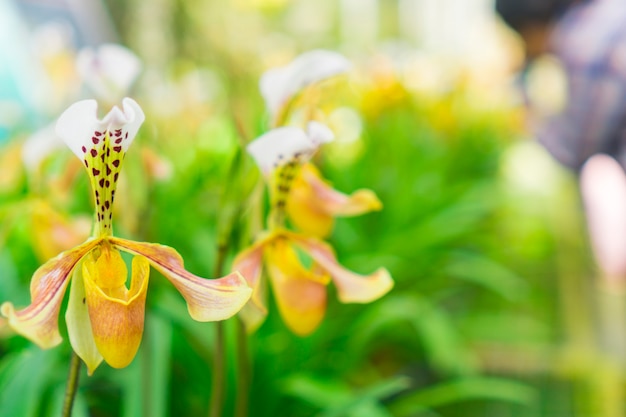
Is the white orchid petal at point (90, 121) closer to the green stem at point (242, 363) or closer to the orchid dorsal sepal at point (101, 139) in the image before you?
the orchid dorsal sepal at point (101, 139)

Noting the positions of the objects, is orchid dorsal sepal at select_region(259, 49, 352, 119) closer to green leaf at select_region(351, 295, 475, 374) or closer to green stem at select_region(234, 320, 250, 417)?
green stem at select_region(234, 320, 250, 417)

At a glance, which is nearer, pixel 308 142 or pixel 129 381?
pixel 308 142

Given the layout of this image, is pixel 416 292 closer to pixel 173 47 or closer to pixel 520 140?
pixel 520 140

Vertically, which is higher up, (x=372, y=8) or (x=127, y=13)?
(x=127, y=13)

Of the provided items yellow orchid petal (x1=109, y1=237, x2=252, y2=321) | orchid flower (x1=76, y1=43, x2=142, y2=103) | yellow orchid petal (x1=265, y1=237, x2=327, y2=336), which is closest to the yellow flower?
yellow orchid petal (x1=265, y1=237, x2=327, y2=336)

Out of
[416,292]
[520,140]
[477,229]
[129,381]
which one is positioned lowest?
[520,140]

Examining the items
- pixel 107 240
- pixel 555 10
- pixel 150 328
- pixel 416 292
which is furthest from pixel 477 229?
pixel 107 240
